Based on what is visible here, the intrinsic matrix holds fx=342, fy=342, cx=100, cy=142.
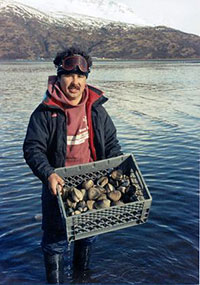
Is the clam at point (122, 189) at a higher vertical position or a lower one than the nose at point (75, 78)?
lower

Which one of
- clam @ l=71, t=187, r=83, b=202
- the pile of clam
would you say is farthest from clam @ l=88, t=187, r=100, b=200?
clam @ l=71, t=187, r=83, b=202

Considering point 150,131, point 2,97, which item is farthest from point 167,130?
point 2,97

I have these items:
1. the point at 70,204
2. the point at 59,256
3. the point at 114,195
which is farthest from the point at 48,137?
the point at 59,256

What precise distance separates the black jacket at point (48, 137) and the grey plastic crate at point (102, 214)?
9.1 inches

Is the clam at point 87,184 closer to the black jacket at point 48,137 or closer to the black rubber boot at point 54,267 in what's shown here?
the black jacket at point 48,137

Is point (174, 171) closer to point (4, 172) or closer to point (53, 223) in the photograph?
point (4, 172)

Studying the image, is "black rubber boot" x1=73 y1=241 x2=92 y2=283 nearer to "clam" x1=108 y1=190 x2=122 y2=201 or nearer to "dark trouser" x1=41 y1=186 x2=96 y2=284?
"dark trouser" x1=41 y1=186 x2=96 y2=284

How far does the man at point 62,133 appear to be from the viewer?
4.22 metres

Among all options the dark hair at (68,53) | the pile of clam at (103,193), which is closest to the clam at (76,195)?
the pile of clam at (103,193)

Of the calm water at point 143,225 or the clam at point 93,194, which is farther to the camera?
the calm water at point 143,225

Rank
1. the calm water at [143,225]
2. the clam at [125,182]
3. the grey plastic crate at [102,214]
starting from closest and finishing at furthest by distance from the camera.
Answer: the grey plastic crate at [102,214]
the clam at [125,182]
the calm water at [143,225]

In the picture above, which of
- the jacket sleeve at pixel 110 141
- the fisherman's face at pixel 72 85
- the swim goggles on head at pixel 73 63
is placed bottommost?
the jacket sleeve at pixel 110 141

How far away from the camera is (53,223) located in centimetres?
454

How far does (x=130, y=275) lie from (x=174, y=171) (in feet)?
16.9
